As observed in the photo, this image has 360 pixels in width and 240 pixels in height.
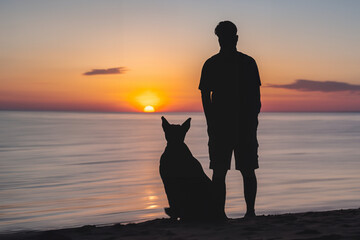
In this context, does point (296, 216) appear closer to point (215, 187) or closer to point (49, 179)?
point (215, 187)

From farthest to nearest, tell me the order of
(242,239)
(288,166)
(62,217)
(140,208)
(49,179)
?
(288,166) < (49,179) < (140,208) < (62,217) < (242,239)

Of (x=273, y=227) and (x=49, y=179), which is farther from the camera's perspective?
(x=49, y=179)

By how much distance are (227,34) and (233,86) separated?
63 cm

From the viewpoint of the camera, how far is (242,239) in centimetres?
416

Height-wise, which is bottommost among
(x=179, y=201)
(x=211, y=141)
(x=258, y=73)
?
(x=179, y=201)

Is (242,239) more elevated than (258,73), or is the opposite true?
(258,73)

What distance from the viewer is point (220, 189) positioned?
5.25 m

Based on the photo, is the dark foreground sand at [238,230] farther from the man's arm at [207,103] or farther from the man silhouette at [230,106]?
the man's arm at [207,103]

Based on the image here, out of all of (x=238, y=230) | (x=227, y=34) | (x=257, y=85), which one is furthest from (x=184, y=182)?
(x=227, y=34)

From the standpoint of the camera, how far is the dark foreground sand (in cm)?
432

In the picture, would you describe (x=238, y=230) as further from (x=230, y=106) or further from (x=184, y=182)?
(x=230, y=106)

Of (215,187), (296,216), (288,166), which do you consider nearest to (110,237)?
(215,187)

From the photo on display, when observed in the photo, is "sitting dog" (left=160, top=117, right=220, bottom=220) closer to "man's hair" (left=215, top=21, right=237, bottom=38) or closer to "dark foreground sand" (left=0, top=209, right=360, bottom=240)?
"dark foreground sand" (left=0, top=209, right=360, bottom=240)

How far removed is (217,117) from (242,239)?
163cm
